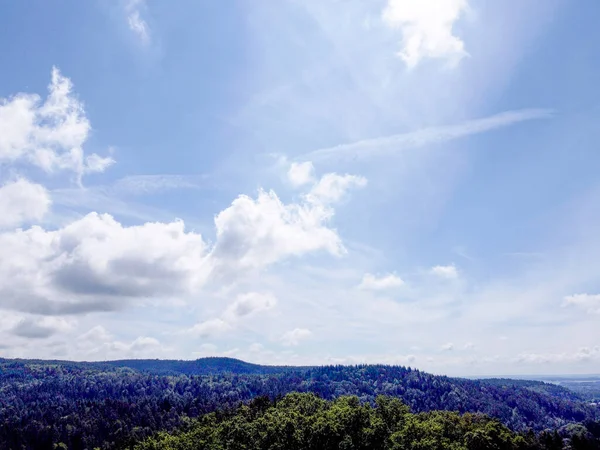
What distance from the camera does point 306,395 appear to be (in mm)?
140125

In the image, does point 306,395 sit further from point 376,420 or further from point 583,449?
point 583,449

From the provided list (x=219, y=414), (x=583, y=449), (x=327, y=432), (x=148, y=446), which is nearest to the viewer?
(x=327, y=432)

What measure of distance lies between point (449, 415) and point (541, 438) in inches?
1581

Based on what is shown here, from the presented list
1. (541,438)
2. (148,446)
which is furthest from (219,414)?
(541,438)

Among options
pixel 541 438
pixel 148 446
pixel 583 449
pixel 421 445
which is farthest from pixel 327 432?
pixel 583 449

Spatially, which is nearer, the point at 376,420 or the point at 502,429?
the point at 376,420

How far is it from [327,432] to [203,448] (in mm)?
36867

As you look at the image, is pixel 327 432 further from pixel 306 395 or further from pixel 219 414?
pixel 219 414

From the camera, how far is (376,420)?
332ft

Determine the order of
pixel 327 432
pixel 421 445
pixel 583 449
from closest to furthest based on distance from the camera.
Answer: pixel 421 445, pixel 327 432, pixel 583 449

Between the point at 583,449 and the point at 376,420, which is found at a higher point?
the point at 376,420

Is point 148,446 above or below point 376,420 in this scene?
below

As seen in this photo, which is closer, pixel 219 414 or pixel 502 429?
pixel 502 429

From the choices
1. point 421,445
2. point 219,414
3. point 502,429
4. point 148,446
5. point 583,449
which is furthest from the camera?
point 219,414
